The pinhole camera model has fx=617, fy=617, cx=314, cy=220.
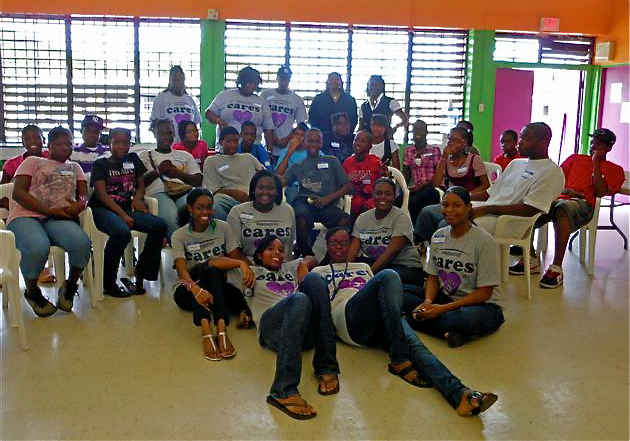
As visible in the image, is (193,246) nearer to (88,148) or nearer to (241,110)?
(88,148)

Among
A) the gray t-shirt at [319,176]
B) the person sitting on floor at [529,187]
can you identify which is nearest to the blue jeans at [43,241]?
the gray t-shirt at [319,176]

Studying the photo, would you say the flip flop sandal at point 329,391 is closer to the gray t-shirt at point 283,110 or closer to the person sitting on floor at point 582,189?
the person sitting on floor at point 582,189

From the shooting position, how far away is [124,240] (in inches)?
159

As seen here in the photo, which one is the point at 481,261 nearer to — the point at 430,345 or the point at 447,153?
the point at 430,345

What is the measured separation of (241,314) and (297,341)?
3.21ft

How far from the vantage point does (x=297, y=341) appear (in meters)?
2.60

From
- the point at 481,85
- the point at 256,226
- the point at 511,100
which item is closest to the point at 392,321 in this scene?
the point at 256,226

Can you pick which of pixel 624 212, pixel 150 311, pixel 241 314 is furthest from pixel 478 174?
pixel 624 212

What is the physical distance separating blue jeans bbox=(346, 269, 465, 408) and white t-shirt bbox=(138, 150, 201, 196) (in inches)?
86.3

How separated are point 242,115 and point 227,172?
91 centimetres

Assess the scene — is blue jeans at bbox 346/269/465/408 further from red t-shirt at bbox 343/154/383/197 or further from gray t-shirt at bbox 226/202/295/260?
red t-shirt at bbox 343/154/383/197

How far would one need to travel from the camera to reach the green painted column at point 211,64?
7598 mm

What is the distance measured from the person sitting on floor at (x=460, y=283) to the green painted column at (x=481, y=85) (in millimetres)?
5330

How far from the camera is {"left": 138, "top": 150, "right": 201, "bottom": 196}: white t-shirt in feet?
15.1
